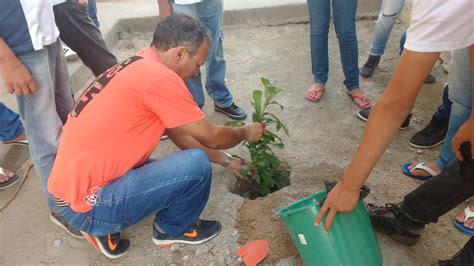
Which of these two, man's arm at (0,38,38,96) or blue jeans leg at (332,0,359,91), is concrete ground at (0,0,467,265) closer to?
blue jeans leg at (332,0,359,91)

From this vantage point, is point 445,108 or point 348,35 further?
point 348,35

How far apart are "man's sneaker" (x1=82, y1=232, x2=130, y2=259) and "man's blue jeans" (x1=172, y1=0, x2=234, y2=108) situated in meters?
1.26

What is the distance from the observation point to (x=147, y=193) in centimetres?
176

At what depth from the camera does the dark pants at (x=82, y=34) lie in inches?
95.4

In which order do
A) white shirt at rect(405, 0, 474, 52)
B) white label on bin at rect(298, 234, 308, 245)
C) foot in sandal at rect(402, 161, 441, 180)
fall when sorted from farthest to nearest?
foot in sandal at rect(402, 161, 441, 180)
white label on bin at rect(298, 234, 308, 245)
white shirt at rect(405, 0, 474, 52)

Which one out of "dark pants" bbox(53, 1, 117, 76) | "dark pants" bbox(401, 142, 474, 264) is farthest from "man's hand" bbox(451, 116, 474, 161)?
"dark pants" bbox(53, 1, 117, 76)

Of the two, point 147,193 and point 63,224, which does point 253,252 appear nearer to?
point 147,193

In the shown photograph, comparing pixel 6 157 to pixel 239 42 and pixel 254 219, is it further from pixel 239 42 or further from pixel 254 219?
pixel 239 42

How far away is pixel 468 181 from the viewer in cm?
165

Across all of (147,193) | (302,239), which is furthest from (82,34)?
(302,239)

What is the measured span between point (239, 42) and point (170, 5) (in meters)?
1.62

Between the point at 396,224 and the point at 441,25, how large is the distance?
115cm

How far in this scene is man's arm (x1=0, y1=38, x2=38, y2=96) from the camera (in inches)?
67.5

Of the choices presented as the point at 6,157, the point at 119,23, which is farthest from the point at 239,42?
the point at 6,157
